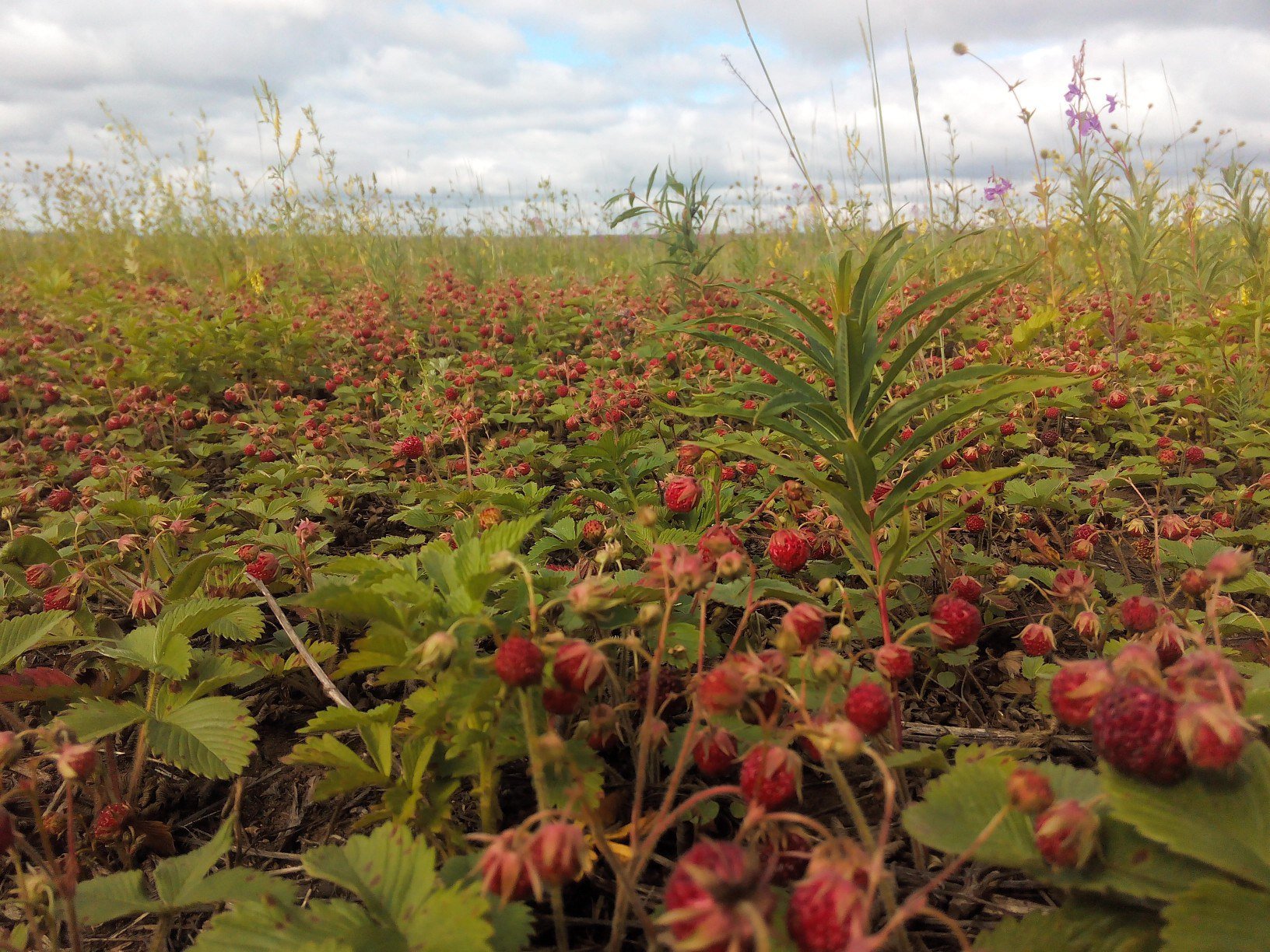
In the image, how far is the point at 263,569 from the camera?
1.96 metres

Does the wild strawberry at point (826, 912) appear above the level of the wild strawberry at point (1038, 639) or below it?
above

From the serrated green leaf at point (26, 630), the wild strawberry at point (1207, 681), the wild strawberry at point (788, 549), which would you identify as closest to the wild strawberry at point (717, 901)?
the wild strawberry at point (1207, 681)

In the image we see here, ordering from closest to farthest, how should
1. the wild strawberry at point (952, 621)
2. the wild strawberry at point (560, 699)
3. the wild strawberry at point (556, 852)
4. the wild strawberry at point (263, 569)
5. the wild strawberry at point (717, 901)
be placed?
the wild strawberry at point (717, 901)
the wild strawberry at point (556, 852)
the wild strawberry at point (560, 699)
the wild strawberry at point (952, 621)
the wild strawberry at point (263, 569)

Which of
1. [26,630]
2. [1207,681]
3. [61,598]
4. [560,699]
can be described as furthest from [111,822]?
[1207,681]

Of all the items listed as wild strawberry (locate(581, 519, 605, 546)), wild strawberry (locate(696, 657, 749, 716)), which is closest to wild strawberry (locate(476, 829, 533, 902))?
wild strawberry (locate(696, 657, 749, 716))

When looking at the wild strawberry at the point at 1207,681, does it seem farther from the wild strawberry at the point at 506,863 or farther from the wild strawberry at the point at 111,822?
the wild strawberry at the point at 111,822

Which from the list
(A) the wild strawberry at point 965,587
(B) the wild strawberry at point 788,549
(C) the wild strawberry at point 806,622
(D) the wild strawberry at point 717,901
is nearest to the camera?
(D) the wild strawberry at point 717,901

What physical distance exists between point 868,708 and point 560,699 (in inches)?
17.2

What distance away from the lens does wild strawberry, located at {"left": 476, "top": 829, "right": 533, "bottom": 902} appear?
2.61 feet

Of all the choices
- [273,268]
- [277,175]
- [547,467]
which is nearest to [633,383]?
[547,467]

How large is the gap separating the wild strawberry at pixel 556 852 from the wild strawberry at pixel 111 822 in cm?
118

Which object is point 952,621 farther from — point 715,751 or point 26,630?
point 26,630

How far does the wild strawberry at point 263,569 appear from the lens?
196 centimetres

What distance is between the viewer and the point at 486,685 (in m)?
1.02
